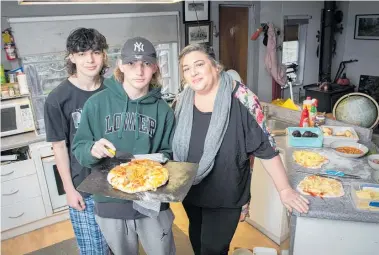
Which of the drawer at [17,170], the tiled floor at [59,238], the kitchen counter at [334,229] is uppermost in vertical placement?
the kitchen counter at [334,229]

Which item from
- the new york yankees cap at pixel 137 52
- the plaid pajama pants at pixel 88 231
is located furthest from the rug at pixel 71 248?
the new york yankees cap at pixel 137 52

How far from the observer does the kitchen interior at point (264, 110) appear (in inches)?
61.3

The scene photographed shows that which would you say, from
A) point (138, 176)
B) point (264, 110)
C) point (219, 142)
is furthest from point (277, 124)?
point (138, 176)

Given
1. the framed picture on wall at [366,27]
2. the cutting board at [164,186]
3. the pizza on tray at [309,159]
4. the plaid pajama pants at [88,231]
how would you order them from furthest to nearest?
the framed picture on wall at [366,27] → the pizza on tray at [309,159] → the plaid pajama pants at [88,231] → the cutting board at [164,186]

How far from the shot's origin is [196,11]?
148 inches

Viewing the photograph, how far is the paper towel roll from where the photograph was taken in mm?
2879

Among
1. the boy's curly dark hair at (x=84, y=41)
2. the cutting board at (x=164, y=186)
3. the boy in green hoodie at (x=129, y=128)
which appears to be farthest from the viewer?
the boy's curly dark hair at (x=84, y=41)

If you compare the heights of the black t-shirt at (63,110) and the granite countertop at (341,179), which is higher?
the black t-shirt at (63,110)

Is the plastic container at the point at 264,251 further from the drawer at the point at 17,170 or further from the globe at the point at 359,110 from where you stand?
the drawer at the point at 17,170

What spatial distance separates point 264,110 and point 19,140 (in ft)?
7.27

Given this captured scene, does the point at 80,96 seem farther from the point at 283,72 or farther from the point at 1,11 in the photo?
the point at 283,72

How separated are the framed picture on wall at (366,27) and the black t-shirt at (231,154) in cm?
485

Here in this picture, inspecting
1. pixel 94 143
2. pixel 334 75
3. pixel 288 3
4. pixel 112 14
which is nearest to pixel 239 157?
pixel 94 143

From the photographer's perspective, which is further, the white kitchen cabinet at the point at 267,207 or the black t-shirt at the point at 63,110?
the white kitchen cabinet at the point at 267,207
